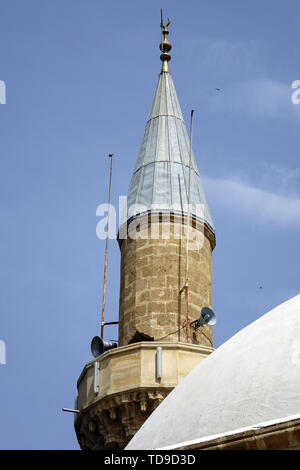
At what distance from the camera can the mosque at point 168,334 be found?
673 centimetres

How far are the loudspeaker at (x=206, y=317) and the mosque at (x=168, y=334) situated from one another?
0.01 metres

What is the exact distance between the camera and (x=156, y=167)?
45.8 ft

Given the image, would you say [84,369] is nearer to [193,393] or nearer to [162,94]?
[162,94]

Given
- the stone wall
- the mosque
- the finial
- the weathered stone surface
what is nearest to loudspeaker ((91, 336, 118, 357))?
the mosque

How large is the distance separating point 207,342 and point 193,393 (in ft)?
18.1

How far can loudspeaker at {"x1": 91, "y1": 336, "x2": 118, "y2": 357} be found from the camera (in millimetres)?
12830

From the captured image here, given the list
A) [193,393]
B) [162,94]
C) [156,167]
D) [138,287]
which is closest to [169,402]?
[193,393]

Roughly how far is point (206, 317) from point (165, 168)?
2.45 m

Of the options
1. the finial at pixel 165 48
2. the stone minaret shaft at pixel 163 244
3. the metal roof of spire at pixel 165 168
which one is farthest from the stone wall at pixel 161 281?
the finial at pixel 165 48

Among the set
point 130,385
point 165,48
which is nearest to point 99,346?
point 130,385

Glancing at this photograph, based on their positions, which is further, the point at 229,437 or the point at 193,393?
the point at 193,393

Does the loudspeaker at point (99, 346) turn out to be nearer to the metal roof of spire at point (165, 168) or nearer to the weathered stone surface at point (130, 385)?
the weathered stone surface at point (130, 385)

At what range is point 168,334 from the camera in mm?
12102
